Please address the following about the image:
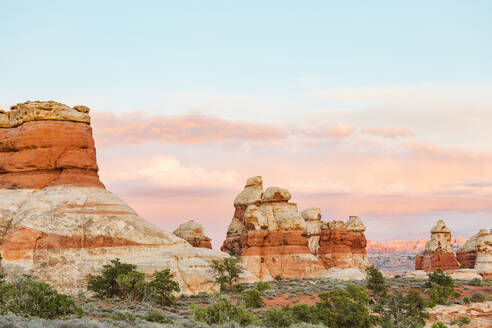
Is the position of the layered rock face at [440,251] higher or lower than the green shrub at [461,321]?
higher

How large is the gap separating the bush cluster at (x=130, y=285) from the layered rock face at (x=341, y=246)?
5654 centimetres

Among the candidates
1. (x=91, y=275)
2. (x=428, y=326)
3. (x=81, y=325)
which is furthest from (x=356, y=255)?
(x=81, y=325)

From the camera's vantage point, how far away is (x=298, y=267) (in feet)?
258

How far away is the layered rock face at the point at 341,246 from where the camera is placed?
96.8 m

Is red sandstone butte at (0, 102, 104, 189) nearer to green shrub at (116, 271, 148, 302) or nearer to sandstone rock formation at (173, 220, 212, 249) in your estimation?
green shrub at (116, 271, 148, 302)

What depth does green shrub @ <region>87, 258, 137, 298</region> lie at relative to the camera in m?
44.2

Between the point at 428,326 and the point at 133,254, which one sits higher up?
the point at 133,254

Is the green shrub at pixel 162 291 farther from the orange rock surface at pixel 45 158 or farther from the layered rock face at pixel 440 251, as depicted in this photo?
the layered rock face at pixel 440 251

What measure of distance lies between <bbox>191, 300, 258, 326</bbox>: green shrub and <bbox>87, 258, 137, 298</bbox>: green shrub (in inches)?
691

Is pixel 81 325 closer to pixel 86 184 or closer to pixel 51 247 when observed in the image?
pixel 51 247

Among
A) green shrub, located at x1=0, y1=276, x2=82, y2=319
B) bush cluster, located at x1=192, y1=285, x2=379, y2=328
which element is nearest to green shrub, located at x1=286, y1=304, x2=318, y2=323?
bush cluster, located at x1=192, y1=285, x2=379, y2=328

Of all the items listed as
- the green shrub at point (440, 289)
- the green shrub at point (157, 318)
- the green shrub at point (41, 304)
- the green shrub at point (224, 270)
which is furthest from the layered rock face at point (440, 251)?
the green shrub at point (41, 304)

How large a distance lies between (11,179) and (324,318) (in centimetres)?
3976

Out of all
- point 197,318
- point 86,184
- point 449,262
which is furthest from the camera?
point 449,262
